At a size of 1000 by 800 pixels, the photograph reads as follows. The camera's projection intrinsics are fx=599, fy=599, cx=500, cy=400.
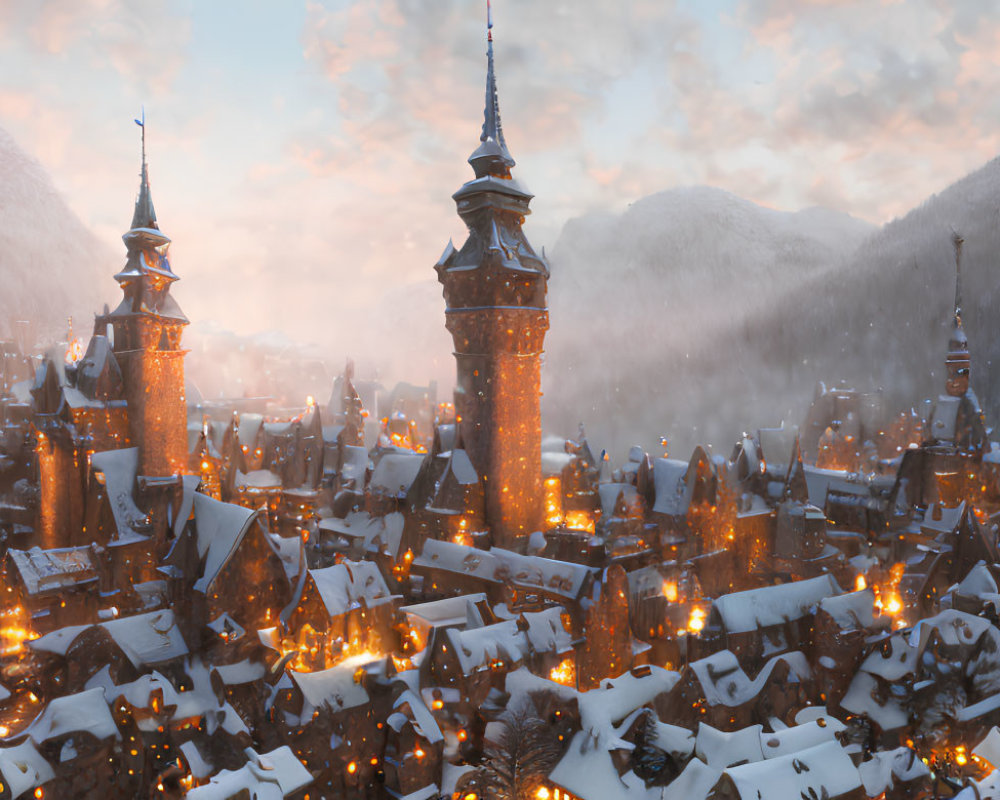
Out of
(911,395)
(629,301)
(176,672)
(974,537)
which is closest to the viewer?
(176,672)

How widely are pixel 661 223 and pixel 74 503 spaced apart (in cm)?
15705

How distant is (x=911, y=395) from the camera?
91.8 meters

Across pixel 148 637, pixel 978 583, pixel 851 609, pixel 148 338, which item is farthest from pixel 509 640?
pixel 148 338

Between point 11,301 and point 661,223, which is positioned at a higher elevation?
point 661,223

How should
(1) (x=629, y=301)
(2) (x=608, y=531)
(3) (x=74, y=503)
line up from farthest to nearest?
(1) (x=629, y=301)
(2) (x=608, y=531)
(3) (x=74, y=503)

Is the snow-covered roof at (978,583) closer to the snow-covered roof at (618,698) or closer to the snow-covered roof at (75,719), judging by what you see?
the snow-covered roof at (618,698)

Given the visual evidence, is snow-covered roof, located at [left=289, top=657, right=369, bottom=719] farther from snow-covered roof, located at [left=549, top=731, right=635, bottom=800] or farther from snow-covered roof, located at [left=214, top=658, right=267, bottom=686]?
snow-covered roof, located at [left=549, top=731, right=635, bottom=800]

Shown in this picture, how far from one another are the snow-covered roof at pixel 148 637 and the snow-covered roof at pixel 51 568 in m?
6.30

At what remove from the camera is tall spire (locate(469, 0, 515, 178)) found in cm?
4944

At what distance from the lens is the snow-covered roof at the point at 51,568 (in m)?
32.0

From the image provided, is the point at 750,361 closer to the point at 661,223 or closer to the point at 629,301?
the point at 629,301

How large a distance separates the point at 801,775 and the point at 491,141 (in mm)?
47027

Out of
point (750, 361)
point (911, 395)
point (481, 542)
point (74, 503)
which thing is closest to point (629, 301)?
point (750, 361)

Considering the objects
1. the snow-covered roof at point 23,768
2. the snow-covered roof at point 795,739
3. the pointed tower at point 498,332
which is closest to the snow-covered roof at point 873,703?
the snow-covered roof at point 795,739
